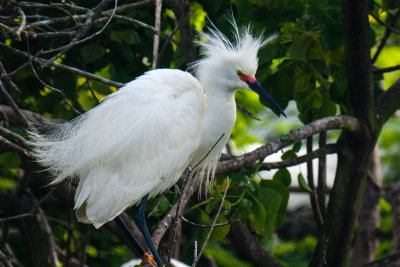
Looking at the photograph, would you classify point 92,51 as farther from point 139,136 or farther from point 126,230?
point 126,230

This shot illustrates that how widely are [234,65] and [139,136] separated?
23.1 inches

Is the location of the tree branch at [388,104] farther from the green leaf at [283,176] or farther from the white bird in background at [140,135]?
the white bird in background at [140,135]

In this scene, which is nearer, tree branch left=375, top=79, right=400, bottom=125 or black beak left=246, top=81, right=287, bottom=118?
black beak left=246, top=81, right=287, bottom=118

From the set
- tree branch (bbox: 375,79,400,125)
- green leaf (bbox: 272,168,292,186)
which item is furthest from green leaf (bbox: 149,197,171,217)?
tree branch (bbox: 375,79,400,125)

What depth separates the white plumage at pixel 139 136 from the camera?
9.75ft

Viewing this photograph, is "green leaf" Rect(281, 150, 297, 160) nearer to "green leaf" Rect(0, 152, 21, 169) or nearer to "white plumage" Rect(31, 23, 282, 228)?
"white plumage" Rect(31, 23, 282, 228)

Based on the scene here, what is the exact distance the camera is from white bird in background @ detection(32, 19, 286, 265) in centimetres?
297

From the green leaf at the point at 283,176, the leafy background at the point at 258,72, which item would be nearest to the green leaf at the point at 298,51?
the leafy background at the point at 258,72

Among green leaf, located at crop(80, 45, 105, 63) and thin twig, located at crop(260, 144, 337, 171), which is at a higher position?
green leaf, located at crop(80, 45, 105, 63)

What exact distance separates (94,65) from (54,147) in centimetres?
84

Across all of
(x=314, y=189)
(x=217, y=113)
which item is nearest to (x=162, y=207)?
(x=217, y=113)

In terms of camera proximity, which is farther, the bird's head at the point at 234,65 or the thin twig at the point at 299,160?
the thin twig at the point at 299,160

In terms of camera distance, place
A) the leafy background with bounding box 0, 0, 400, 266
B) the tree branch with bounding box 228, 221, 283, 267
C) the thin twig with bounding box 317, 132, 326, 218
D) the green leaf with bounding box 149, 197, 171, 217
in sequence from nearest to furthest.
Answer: the green leaf with bounding box 149, 197, 171, 217 < the leafy background with bounding box 0, 0, 400, 266 < the tree branch with bounding box 228, 221, 283, 267 < the thin twig with bounding box 317, 132, 326, 218

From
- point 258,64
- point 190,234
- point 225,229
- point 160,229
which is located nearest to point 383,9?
point 258,64
